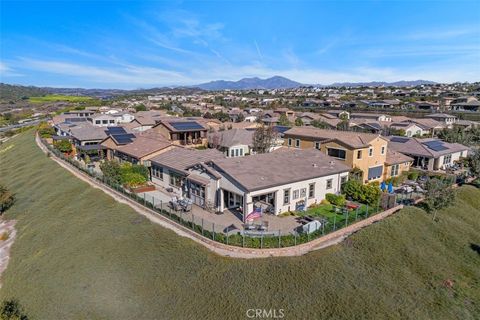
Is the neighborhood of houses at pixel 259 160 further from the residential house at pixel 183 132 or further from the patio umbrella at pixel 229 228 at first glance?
the patio umbrella at pixel 229 228

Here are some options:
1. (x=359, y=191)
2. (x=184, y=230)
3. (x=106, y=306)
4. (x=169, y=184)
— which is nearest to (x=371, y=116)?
(x=359, y=191)

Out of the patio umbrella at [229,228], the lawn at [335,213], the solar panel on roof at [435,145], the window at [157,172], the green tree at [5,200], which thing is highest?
the solar panel on roof at [435,145]

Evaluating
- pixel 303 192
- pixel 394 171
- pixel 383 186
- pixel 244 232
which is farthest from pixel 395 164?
pixel 244 232

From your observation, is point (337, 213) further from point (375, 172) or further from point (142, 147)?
point (142, 147)

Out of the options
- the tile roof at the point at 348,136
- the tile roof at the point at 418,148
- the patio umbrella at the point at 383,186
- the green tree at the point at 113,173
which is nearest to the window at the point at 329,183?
the tile roof at the point at 348,136

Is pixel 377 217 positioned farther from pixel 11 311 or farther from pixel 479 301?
pixel 11 311
